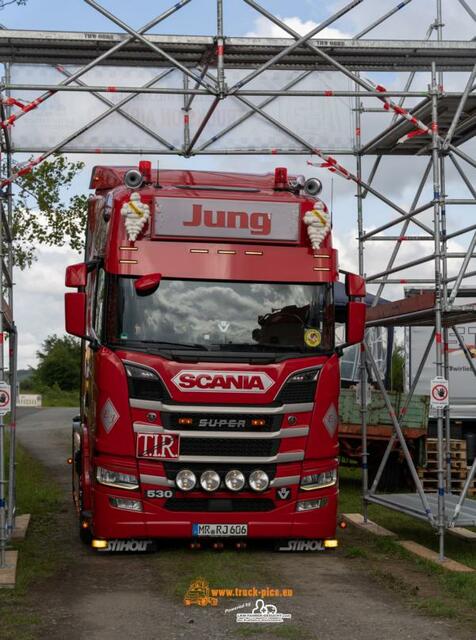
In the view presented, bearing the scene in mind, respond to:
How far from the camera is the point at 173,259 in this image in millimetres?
11656

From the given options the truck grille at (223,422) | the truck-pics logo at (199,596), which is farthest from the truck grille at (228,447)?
the truck-pics logo at (199,596)

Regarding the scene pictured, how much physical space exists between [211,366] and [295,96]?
378 centimetres

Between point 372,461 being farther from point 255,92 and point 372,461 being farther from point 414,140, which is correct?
point 255,92

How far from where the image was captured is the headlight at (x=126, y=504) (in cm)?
1142

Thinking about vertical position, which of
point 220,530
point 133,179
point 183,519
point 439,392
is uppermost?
point 133,179

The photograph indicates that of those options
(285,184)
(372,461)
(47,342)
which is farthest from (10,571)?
(47,342)

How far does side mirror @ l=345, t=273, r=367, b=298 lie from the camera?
481 inches

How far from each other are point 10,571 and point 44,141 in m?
5.76

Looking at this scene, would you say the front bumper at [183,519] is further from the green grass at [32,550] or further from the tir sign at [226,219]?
the tir sign at [226,219]

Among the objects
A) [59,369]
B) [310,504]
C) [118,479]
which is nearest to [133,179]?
[118,479]

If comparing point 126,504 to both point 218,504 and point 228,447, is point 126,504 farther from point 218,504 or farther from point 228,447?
point 228,447

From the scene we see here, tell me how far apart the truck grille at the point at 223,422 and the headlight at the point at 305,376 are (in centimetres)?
39

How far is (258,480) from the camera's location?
455 inches

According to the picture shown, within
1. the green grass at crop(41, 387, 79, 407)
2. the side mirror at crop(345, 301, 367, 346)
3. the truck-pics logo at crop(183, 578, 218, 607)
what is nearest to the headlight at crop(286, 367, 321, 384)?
the side mirror at crop(345, 301, 367, 346)
